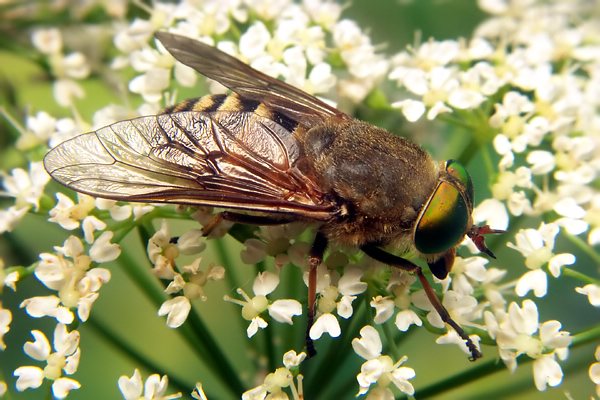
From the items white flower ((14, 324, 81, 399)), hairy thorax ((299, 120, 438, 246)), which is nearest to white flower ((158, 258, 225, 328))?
white flower ((14, 324, 81, 399))

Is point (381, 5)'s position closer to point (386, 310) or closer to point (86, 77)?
point (86, 77)

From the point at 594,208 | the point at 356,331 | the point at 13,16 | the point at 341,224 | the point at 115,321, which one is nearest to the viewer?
the point at 341,224

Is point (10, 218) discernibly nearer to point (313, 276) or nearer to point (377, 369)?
point (313, 276)

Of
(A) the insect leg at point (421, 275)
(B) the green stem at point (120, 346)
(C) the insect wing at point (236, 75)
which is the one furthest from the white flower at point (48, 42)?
(A) the insect leg at point (421, 275)

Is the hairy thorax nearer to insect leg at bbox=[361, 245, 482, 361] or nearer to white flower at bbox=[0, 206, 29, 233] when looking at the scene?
insect leg at bbox=[361, 245, 482, 361]

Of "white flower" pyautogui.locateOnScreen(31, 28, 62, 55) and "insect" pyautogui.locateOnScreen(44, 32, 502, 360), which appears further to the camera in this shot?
"white flower" pyautogui.locateOnScreen(31, 28, 62, 55)

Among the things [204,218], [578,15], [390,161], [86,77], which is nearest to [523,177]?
[390,161]
